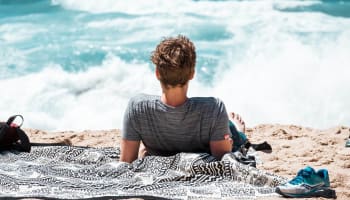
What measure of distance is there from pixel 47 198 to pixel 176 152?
959mm

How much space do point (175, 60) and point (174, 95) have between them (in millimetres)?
221

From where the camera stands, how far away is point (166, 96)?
3.75 metres

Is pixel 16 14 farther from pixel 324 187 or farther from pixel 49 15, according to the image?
pixel 324 187

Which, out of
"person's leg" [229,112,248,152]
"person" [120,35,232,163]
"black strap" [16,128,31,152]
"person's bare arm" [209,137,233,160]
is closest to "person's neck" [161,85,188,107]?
"person" [120,35,232,163]

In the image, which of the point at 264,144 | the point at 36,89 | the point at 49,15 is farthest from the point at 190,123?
the point at 49,15

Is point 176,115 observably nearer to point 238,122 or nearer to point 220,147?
point 220,147

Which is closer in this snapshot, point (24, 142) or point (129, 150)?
point (129, 150)

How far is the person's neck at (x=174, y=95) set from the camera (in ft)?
12.2

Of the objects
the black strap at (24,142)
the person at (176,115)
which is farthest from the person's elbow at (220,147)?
the black strap at (24,142)

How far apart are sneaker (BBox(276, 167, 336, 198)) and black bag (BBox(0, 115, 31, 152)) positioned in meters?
1.92

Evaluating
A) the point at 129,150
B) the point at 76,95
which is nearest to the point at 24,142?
the point at 129,150

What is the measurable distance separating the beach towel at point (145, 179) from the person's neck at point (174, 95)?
0.28 metres

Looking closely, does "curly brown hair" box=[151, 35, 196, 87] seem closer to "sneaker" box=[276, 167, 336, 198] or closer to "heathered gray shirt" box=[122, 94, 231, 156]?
"heathered gray shirt" box=[122, 94, 231, 156]

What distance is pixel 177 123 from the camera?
3.78 metres
